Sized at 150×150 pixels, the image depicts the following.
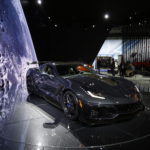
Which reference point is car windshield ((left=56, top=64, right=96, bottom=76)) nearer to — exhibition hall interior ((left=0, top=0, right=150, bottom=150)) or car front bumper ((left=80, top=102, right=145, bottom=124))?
exhibition hall interior ((left=0, top=0, right=150, bottom=150))

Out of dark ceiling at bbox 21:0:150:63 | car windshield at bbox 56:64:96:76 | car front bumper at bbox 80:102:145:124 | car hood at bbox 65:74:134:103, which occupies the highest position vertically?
dark ceiling at bbox 21:0:150:63

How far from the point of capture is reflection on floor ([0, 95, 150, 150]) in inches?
79.0

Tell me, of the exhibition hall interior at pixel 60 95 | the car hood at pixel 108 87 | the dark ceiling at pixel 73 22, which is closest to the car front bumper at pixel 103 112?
the exhibition hall interior at pixel 60 95

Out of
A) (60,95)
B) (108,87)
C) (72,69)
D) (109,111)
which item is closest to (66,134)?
(109,111)

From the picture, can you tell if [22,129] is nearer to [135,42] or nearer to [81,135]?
[81,135]

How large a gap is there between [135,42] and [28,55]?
11.5 meters

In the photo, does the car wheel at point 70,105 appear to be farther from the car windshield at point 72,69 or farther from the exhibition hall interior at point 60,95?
the car windshield at point 72,69

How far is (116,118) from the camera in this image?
239cm

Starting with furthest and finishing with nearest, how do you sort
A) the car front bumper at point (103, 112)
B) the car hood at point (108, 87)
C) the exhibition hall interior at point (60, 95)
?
the car hood at point (108, 87)
the car front bumper at point (103, 112)
the exhibition hall interior at point (60, 95)

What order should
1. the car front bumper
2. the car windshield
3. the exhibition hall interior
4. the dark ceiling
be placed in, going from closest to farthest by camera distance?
the exhibition hall interior
the car front bumper
the car windshield
the dark ceiling

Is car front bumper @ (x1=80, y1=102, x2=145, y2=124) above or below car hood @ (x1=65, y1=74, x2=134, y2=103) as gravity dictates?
below

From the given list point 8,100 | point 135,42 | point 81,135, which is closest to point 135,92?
point 81,135

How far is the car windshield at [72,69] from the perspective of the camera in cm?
359

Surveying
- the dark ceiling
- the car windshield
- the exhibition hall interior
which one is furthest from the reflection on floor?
the dark ceiling
